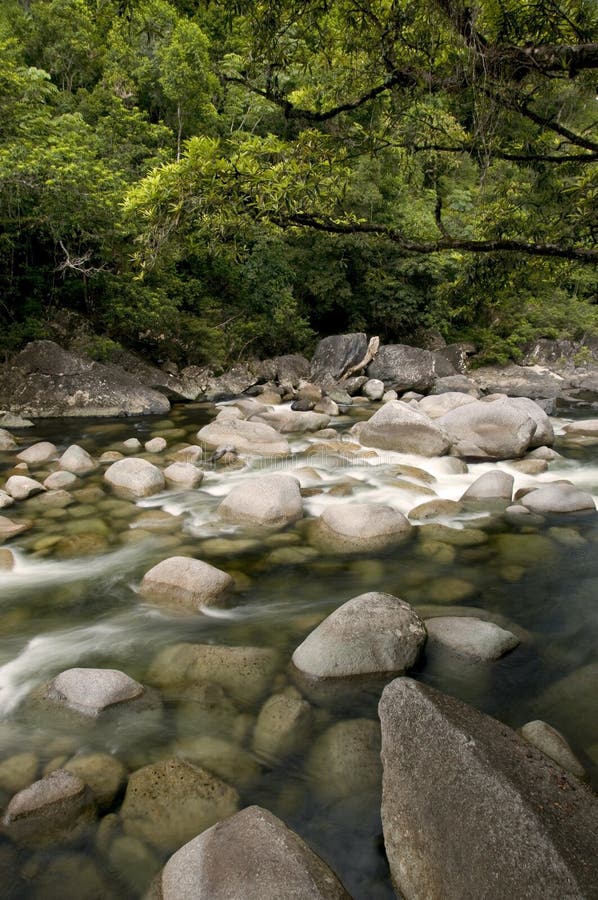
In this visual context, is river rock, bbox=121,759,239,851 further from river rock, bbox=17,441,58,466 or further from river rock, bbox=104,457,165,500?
river rock, bbox=17,441,58,466

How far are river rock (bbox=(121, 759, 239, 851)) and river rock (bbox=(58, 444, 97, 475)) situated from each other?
612 centimetres

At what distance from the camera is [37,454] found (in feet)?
29.9

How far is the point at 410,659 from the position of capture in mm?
3689

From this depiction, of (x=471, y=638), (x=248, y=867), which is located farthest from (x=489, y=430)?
(x=248, y=867)

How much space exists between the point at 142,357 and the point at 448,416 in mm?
9643

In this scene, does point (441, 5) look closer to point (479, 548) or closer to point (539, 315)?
point (479, 548)

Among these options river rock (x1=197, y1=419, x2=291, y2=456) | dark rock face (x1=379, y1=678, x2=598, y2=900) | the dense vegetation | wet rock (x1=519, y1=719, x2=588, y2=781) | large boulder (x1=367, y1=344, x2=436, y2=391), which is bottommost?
large boulder (x1=367, y1=344, x2=436, y2=391)

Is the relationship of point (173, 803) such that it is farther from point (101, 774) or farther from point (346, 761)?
point (346, 761)

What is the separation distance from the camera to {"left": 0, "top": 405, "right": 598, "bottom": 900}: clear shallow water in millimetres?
2600

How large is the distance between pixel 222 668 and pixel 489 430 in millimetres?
6921

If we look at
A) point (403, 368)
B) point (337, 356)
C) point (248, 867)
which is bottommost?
point (403, 368)

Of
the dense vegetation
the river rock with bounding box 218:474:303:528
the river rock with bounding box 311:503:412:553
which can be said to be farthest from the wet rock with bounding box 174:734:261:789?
the river rock with bounding box 218:474:303:528

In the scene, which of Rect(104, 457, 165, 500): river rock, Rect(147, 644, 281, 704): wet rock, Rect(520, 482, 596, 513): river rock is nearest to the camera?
Rect(147, 644, 281, 704): wet rock

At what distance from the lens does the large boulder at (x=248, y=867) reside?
2.07 metres
